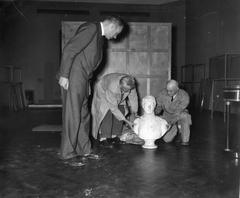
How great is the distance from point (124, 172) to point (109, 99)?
1.35 meters

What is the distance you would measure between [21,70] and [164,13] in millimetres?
6236

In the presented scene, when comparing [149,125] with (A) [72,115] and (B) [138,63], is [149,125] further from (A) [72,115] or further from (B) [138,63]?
(B) [138,63]

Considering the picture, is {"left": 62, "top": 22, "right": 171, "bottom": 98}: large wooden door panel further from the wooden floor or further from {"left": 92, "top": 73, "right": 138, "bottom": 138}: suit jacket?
the wooden floor

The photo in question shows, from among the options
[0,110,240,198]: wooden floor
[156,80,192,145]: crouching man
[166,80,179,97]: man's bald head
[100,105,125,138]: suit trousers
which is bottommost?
[0,110,240,198]: wooden floor

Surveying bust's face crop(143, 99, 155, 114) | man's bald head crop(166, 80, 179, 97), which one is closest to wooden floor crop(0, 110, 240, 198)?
bust's face crop(143, 99, 155, 114)

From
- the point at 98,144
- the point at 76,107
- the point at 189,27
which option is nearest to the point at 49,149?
the point at 98,144

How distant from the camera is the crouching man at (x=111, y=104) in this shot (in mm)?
3869

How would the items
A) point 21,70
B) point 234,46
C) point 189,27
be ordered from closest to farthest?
point 234,46, point 189,27, point 21,70

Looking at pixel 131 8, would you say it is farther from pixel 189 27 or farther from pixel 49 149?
pixel 49 149

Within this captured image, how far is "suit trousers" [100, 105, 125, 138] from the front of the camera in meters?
4.23

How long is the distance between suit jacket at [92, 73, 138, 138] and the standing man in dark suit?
2.34ft

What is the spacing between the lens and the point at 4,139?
461 cm

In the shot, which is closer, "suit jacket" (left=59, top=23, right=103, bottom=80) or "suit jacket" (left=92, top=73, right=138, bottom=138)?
"suit jacket" (left=59, top=23, right=103, bottom=80)

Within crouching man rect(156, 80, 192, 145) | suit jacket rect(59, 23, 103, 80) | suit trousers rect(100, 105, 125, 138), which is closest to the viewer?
suit jacket rect(59, 23, 103, 80)
